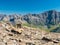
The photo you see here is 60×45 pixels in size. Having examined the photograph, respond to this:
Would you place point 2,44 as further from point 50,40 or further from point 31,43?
point 50,40

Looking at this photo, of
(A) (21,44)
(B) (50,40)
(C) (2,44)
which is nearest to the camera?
(C) (2,44)

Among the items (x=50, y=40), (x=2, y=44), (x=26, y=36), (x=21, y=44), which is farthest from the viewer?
(x=26, y=36)

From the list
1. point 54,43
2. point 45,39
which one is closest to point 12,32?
point 45,39

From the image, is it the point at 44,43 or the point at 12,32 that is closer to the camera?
the point at 44,43

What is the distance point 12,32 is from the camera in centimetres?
8006

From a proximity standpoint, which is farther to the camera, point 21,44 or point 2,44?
point 21,44

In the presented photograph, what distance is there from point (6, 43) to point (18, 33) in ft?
67.3

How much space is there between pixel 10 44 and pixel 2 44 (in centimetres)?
279

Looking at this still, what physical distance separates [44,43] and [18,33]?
51.9ft

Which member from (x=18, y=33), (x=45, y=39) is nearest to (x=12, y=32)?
(x=18, y=33)

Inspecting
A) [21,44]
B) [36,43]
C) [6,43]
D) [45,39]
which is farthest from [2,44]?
[45,39]

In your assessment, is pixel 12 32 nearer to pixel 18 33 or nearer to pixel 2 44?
pixel 18 33

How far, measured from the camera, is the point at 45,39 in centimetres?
7031

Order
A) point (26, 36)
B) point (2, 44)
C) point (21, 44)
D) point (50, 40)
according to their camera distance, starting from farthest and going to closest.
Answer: point (26, 36), point (50, 40), point (21, 44), point (2, 44)
